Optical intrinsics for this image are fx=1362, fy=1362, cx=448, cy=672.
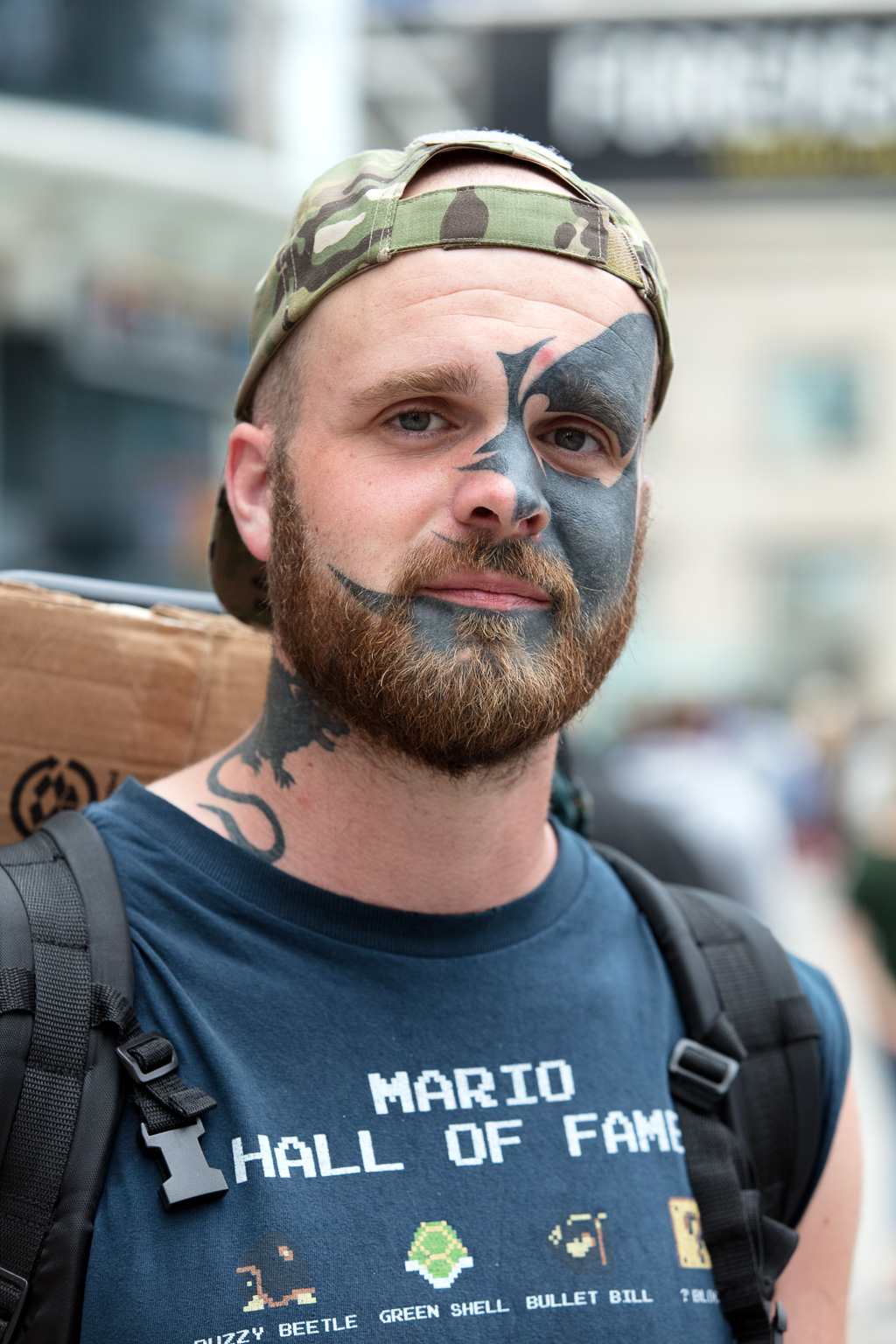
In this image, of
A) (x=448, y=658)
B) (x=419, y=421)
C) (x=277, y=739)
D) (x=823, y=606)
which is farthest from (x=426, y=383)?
(x=823, y=606)

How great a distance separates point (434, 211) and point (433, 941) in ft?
3.37

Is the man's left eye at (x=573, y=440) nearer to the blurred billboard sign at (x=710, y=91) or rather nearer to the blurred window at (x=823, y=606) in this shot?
the blurred billboard sign at (x=710, y=91)

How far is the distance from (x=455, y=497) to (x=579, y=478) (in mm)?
226

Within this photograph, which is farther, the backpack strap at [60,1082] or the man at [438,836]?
the man at [438,836]

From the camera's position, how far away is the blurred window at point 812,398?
29.7 meters

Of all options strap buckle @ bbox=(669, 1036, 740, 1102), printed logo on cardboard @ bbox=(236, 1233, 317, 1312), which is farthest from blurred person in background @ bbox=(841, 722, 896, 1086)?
printed logo on cardboard @ bbox=(236, 1233, 317, 1312)

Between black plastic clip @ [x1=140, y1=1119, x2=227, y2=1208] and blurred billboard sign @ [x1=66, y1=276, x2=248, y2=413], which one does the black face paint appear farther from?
blurred billboard sign @ [x1=66, y1=276, x2=248, y2=413]

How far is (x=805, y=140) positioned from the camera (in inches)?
424

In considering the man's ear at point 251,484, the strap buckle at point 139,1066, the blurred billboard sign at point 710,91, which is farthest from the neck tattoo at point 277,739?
the blurred billboard sign at point 710,91

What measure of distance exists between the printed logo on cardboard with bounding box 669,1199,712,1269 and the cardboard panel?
1.06 metres

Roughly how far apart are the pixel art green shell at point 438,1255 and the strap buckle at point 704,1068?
0.41m

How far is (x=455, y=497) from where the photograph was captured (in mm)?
1862

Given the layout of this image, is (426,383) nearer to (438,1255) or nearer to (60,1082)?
(60,1082)

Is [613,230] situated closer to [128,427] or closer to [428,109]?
[128,427]
